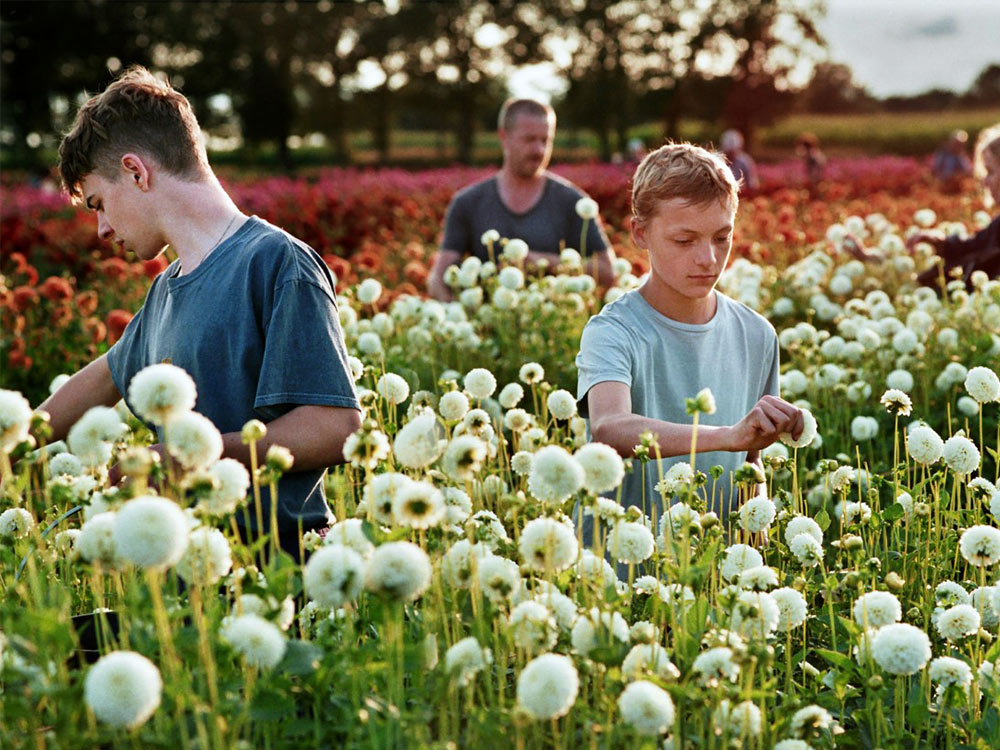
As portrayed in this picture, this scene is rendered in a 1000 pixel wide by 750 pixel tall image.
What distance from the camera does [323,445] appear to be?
2906mm

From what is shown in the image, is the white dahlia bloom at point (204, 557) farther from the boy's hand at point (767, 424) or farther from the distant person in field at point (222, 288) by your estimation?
the boy's hand at point (767, 424)

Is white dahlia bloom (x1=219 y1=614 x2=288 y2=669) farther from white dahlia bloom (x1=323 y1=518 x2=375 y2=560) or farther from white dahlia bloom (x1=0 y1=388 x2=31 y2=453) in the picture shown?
white dahlia bloom (x1=0 y1=388 x2=31 y2=453)

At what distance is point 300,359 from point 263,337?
195mm

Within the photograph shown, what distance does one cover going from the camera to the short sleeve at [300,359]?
291 centimetres

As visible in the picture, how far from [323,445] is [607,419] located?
73 centimetres

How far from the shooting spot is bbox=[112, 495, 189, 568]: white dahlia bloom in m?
1.62

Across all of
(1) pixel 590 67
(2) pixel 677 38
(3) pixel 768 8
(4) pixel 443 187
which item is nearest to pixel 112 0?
(1) pixel 590 67

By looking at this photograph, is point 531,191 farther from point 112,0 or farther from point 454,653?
point 112,0

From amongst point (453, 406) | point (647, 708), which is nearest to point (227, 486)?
point (647, 708)

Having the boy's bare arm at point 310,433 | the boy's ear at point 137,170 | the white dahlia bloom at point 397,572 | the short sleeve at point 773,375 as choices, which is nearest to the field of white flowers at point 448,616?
the white dahlia bloom at point 397,572

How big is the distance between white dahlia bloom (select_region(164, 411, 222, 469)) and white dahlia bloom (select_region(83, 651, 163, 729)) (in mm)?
325

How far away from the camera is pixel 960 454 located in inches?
117

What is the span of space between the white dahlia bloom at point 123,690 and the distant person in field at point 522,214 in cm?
554

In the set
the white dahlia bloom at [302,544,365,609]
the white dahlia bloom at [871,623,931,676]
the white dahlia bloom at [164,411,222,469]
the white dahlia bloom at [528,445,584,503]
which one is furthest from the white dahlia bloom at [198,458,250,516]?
the white dahlia bloom at [871,623,931,676]
